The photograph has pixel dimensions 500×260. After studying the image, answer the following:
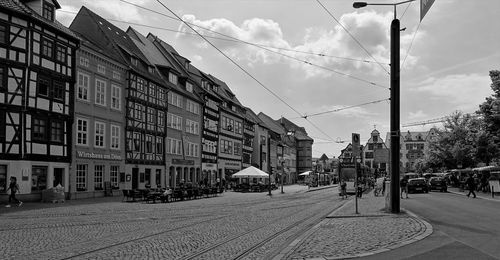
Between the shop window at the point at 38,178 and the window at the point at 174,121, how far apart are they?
19.0m

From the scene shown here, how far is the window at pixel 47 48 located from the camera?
32375 millimetres

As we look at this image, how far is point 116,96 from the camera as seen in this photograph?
1635 inches

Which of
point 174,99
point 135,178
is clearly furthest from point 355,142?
point 174,99

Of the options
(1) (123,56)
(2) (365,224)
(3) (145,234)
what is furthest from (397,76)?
(1) (123,56)

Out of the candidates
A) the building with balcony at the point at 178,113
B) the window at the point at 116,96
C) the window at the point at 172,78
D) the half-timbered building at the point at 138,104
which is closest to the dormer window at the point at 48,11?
the half-timbered building at the point at 138,104

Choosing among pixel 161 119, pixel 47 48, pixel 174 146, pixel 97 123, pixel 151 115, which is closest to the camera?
pixel 47 48

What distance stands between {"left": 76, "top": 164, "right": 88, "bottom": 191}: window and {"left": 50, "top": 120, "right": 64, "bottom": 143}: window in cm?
291

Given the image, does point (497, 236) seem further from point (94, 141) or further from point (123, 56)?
point (123, 56)

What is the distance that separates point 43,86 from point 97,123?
6.88 metres

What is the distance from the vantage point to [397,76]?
67.3 feet

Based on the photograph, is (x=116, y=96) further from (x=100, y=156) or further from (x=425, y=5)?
(x=425, y=5)

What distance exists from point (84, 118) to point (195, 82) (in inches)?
999

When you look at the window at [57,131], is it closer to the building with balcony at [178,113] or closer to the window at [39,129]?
the window at [39,129]

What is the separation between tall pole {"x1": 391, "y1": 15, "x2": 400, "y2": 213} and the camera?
67.1ft
